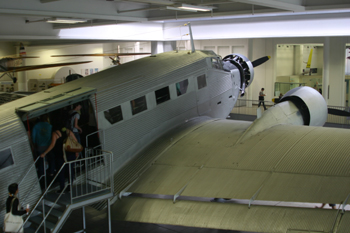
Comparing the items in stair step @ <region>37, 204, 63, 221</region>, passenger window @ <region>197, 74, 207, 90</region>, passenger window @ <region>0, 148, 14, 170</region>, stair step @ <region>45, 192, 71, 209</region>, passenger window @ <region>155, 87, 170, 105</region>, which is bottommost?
stair step @ <region>37, 204, 63, 221</region>

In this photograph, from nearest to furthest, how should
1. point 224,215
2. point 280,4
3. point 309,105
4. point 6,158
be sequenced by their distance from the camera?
point 224,215 < point 6,158 < point 280,4 < point 309,105

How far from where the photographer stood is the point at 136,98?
10516 millimetres

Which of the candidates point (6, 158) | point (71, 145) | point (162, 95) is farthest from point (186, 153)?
point (6, 158)

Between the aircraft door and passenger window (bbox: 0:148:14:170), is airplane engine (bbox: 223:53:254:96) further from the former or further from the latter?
passenger window (bbox: 0:148:14:170)

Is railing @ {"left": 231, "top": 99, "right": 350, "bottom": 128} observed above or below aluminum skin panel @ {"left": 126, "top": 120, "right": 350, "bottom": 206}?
below

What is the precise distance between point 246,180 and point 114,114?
12.8 feet

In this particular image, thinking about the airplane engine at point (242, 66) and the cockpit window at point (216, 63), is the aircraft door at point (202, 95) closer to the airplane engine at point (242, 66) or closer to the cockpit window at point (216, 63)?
the cockpit window at point (216, 63)

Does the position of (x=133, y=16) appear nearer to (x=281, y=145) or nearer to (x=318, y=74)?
(x=281, y=145)

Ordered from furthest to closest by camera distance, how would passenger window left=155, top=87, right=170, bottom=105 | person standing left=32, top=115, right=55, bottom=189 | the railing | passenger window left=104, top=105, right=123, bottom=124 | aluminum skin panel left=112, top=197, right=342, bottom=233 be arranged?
the railing
passenger window left=155, top=87, right=170, bottom=105
passenger window left=104, top=105, right=123, bottom=124
person standing left=32, top=115, right=55, bottom=189
aluminum skin panel left=112, top=197, right=342, bottom=233

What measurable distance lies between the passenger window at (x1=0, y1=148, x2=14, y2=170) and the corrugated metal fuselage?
6 centimetres

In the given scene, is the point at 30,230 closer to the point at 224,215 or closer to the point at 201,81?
the point at 224,215

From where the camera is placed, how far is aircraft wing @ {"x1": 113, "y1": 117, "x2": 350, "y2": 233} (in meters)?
6.89

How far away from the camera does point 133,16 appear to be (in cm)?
1614

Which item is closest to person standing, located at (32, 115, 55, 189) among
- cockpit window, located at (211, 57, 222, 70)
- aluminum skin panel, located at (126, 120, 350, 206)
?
aluminum skin panel, located at (126, 120, 350, 206)
